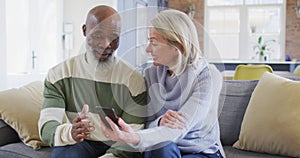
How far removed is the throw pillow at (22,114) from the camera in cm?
173

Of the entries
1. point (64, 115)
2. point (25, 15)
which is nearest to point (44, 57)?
point (25, 15)

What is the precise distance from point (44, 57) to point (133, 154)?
7.43ft

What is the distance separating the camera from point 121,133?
107 centimetres

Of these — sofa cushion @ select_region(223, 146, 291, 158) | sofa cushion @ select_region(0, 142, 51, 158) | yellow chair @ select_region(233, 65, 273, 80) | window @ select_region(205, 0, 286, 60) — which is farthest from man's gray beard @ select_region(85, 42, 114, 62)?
window @ select_region(205, 0, 286, 60)

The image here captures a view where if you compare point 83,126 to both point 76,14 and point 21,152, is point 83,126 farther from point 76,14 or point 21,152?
point 76,14

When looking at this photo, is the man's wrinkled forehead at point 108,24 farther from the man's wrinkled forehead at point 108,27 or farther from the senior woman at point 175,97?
the senior woman at point 175,97

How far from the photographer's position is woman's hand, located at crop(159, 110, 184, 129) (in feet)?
3.77

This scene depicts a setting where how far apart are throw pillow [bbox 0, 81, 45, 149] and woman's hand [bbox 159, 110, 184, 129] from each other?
2.77ft

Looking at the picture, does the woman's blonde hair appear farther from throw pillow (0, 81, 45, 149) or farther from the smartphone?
throw pillow (0, 81, 45, 149)

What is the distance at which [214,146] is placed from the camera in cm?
139

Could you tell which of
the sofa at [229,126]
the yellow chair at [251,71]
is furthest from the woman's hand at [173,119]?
the yellow chair at [251,71]

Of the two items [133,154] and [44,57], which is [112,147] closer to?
[133,154]

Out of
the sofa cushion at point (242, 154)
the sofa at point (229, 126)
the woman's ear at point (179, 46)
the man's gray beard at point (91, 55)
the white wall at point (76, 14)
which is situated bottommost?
the sofa cushion at point (242, 154)

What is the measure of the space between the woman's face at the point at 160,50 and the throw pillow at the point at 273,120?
700 millimetres
